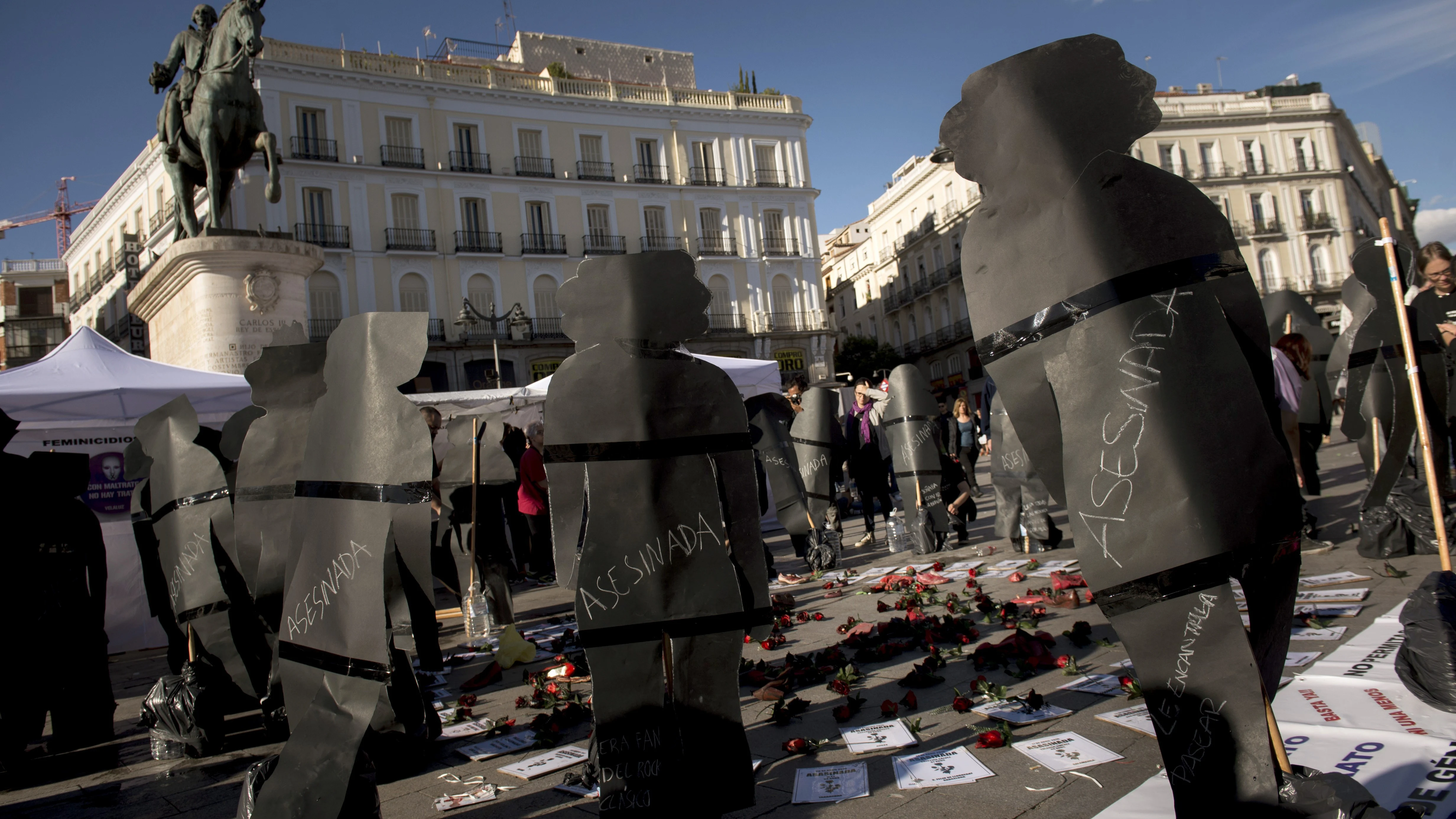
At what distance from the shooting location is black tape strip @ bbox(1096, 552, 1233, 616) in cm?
193

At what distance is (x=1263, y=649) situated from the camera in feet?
6.72

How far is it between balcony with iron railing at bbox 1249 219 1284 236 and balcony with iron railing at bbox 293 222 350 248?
142 ft

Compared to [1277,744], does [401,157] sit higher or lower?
higher

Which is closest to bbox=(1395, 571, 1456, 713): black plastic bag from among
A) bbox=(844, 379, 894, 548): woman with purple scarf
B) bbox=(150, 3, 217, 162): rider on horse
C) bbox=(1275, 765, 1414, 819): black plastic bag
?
bbox=(1275, 765, 1414, 819): black plastic bag

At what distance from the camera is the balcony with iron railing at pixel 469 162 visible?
114ft

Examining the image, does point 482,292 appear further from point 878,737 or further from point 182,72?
point 878,737

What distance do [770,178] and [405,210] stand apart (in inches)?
643

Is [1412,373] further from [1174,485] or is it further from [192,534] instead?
[192,534]

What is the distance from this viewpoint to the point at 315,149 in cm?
3195

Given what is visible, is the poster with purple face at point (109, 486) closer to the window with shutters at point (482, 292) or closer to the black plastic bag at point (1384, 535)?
the black plastic bag at point (1384, 535)

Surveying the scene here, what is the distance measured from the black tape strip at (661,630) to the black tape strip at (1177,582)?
1282mm

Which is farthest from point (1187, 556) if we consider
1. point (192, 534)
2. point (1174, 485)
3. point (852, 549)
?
point (852, 549)

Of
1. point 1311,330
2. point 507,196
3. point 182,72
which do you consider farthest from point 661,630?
point 507,196

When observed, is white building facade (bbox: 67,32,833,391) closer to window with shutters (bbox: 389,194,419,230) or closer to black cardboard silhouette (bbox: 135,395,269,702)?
window with shutters (bbox: 389,194,419,230)
